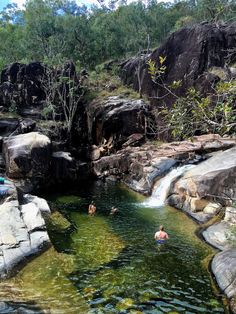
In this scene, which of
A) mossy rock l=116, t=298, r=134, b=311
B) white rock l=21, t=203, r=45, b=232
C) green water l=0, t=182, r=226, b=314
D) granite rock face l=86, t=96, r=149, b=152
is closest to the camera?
mossy rock l=116, t=298, r=134, b=311

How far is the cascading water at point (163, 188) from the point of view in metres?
31.2

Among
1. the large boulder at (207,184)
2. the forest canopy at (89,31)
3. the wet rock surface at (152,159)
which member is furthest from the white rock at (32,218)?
the forest canopy at (89,31)

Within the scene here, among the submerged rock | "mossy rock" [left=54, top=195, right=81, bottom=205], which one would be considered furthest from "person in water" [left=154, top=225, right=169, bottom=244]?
"mossy rock" [left=54, top=195, right=81, bottom=205]

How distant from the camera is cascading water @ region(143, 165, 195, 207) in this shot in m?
31.2

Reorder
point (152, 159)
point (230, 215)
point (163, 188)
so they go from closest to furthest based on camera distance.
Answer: point (230, 215)
point (163, 188)
point (152, 159)

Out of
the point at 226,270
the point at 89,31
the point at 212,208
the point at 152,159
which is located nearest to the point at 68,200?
the point at 152,159

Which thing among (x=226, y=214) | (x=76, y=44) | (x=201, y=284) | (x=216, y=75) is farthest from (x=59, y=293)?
(x=76, y=44)

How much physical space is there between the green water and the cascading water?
15.8 feet

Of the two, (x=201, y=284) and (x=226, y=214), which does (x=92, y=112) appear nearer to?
(x=226, y=214)

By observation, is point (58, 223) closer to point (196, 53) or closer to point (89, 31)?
point (196, 53)

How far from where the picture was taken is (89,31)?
72.8 meters

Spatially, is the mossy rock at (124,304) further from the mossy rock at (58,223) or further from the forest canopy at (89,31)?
the forest canopy at (89,31)

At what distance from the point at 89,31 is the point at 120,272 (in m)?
63.3

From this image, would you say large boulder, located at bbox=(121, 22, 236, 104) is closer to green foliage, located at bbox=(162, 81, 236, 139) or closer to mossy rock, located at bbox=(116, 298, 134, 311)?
mossy rock, located at bbox=(116, 298, 134, 311)
